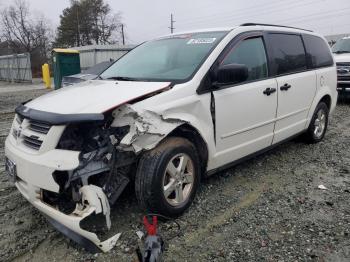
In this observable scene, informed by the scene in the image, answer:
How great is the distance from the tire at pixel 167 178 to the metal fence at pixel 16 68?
22.1 metres

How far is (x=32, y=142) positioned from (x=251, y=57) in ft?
8.21

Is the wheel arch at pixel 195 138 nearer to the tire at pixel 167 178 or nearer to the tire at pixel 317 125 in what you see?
the tire at pixel 167 178

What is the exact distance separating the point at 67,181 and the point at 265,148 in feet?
8.39

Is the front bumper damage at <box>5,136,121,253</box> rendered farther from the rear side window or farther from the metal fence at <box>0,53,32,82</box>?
the metal fence at <box>0,53,32,82</box>

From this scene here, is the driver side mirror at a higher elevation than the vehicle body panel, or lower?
higher

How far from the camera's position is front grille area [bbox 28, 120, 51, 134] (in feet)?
9.43

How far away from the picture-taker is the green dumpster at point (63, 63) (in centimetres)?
1562

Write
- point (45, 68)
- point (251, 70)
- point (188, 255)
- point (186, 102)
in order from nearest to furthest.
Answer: point (188, 255) < point (186, 102) < point (251, 70) < point (45, 68)

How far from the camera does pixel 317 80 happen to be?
5.32m

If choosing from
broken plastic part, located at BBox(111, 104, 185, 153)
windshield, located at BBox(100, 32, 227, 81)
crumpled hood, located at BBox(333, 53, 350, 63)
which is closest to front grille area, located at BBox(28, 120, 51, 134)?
broken plastic part, located at BBox(111, 104, 185, 153)

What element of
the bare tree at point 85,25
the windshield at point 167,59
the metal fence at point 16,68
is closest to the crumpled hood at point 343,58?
the windshield at point 167,59

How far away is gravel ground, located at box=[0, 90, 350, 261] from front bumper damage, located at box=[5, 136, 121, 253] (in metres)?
0.14

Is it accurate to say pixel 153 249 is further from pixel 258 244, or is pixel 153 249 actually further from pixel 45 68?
pixel 45 68

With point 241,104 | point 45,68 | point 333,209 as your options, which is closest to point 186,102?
point 241,104
